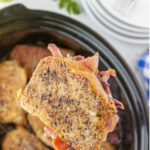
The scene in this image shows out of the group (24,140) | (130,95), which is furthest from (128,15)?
(24,140)

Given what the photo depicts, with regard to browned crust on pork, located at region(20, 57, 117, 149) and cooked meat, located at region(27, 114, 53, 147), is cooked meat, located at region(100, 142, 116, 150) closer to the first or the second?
cooked meat, located at region(27, 114, 53, 147)

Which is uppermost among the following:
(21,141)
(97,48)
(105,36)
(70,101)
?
(105,36)

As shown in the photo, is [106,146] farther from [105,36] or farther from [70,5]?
[70,5]

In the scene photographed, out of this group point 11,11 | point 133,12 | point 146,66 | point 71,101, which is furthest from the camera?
point 146,66

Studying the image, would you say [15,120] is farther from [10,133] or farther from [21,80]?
[21,80]

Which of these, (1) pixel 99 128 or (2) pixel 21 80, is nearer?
(1) pixel 99 128

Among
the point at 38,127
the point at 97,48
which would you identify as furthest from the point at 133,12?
the point at 38,127

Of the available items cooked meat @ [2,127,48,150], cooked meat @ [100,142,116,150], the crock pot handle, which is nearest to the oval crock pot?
the crock pot handle

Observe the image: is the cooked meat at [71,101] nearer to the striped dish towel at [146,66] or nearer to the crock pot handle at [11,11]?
the crock pot handle at [11,11]
